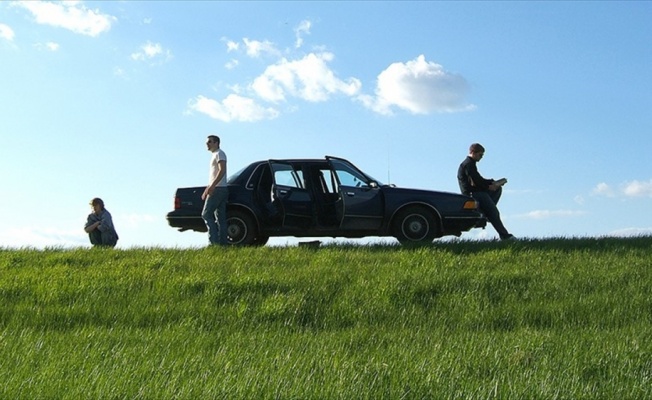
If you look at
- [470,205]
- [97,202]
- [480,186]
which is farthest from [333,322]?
[97,202]

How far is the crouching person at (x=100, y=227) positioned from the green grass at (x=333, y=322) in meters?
1.06

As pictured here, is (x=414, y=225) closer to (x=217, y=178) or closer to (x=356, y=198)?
(x=356, y=198)

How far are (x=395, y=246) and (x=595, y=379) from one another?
8.75m

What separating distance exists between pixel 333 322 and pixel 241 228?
597 centimetres

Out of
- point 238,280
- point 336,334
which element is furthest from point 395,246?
point 336,334

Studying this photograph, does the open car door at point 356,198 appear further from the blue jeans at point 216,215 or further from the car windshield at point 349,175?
the blue jeans at point 216,215

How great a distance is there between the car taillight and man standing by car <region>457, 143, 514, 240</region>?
61cm

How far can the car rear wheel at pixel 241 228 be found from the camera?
15.8 m

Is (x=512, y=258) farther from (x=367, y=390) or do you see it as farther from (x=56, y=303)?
(x=367, y=390)

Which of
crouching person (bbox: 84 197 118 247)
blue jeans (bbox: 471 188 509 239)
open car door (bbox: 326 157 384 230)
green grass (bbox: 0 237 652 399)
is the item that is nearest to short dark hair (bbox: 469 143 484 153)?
blue jeans (bbox: 471 188 509 239)

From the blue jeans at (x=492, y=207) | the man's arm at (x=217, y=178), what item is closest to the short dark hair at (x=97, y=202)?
the man's arm at (x=217, y=178)

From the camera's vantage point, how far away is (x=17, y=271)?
42.7 ft

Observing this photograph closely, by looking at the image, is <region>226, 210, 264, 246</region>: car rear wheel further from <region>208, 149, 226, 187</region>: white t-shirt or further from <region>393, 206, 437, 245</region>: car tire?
<region>393, 206, 437, 245</region>: car tire

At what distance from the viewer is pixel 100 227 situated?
16344 millimetres
